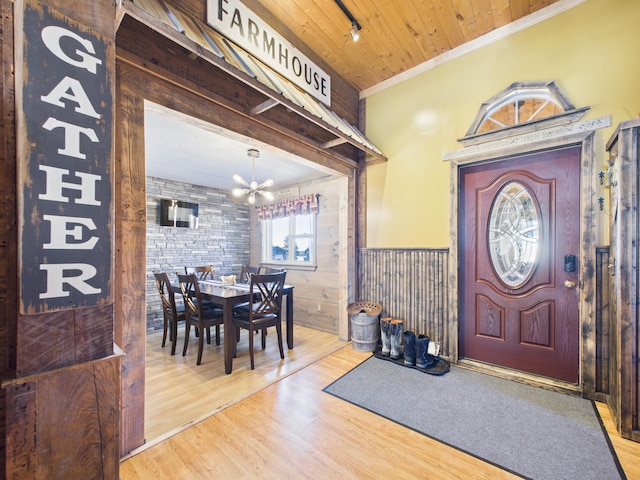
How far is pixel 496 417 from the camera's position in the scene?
2008mm

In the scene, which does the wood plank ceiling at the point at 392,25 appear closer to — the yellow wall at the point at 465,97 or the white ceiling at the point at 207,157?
the yellow wall at the point at 465,97

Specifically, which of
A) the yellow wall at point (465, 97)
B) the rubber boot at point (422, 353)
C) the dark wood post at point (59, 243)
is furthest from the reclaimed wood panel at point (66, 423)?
the yellow wall at point (465, 97)

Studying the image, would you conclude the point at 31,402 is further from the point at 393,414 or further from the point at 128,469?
the point at 393,414

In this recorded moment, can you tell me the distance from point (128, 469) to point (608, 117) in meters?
4.17

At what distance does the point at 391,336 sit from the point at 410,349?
0.82ft

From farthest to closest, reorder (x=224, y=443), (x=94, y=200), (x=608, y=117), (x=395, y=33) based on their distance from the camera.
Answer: (x=395, y=33) → (x=608, y=117) → (x=224, y=443) → (x=94, y=200)

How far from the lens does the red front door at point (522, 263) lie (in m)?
2.39

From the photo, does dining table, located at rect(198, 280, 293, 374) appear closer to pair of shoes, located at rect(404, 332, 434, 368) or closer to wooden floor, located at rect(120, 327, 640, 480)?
wooden floor, located at rect(120, 327, 640, 480)

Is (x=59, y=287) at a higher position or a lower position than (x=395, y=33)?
lower

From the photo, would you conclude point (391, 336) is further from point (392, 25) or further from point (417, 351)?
point (392, 25)

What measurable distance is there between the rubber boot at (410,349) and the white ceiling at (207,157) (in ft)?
6.94

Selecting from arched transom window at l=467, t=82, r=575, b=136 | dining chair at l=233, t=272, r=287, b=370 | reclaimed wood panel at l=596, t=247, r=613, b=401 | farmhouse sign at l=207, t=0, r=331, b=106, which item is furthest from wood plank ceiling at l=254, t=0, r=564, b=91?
dining chair at l=233, t=272, r=287, b=370

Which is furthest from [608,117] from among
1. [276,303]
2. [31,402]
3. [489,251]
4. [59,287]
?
[31,402]

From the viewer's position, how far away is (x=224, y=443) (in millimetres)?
1755
